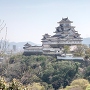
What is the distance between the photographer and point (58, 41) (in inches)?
1296

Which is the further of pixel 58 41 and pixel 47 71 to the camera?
pixel 58 41

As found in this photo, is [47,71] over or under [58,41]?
under

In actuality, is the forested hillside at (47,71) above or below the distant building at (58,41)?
below

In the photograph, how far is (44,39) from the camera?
34.7m

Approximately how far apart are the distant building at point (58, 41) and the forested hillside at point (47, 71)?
179 cm

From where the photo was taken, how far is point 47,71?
26.0m

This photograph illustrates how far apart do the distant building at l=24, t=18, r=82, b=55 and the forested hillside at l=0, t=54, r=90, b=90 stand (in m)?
1.79

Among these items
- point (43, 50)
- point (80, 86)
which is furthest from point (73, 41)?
point (80, 86)

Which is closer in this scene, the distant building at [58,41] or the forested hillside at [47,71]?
the forested hillside at [47,71]

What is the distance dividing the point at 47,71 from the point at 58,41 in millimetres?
7527

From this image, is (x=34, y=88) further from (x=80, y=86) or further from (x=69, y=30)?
(x=69, y=30)

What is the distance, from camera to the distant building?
31422mm

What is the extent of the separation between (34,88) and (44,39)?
1388 centimetres

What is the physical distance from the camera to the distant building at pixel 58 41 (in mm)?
31422
